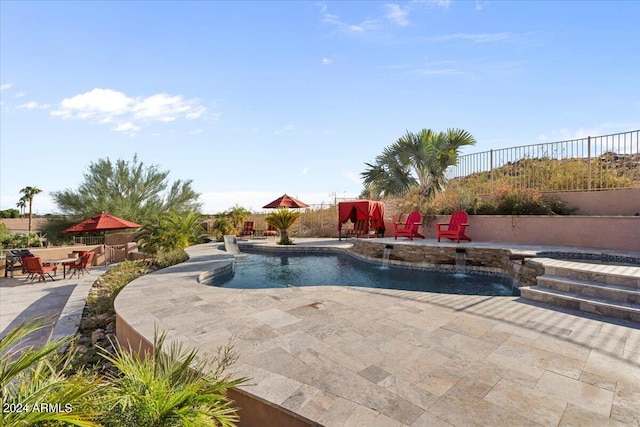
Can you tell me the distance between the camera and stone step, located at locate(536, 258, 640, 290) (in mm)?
4555

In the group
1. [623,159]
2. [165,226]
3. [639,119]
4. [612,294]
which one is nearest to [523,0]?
[639,119]

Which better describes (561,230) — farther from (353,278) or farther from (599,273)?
(353,278)

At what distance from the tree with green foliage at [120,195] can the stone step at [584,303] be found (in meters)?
18.6

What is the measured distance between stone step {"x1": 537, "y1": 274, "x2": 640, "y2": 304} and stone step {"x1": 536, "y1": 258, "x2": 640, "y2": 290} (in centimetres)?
11

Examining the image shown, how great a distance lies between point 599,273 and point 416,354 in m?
4.00

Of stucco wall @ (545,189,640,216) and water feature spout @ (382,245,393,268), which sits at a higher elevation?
stucco wall @ (545,189,640,216)

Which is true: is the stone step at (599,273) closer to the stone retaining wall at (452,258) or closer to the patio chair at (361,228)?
the stone retaining wall at (452,258)

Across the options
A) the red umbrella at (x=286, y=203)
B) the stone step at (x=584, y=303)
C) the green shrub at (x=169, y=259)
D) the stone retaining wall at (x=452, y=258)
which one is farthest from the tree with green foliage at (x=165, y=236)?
the stone step at (x=584, y=303)

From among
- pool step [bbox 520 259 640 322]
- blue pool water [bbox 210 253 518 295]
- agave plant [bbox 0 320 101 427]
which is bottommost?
blue pool water [bbox 210 253 518 295]

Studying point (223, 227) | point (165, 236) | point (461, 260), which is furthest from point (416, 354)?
point (223, 227)

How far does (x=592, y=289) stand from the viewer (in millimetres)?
4539

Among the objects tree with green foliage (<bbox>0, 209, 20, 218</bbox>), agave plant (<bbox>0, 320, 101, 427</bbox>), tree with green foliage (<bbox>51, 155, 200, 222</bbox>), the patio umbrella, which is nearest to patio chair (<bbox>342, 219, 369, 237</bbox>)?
the patio umbrella

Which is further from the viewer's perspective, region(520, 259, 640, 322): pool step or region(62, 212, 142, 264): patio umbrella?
region(62, 212, 142, 264): patio umbrella

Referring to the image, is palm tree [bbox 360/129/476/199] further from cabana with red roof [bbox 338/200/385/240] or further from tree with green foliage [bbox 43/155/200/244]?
tree with green foliage [bbox 43/155/200/244]
